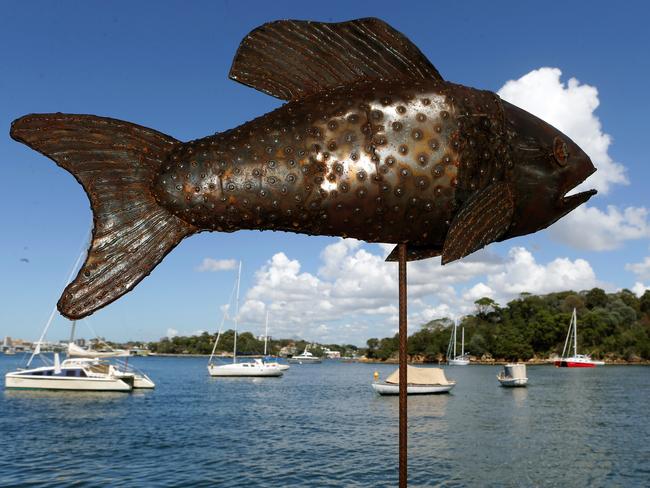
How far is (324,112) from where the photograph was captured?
3561 mm

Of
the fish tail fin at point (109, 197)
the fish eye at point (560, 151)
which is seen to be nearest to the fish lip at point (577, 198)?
the fish eye at point (560, 151)

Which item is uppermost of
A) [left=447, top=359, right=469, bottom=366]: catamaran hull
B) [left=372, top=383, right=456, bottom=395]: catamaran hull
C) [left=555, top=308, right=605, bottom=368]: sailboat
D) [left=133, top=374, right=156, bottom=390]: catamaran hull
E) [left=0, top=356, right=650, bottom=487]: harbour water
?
[left=555, top=308, right=605, bottom=368]: sailboat

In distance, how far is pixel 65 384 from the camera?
165ft

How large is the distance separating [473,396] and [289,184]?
54512mm

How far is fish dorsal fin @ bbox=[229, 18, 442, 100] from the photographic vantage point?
3781 mm

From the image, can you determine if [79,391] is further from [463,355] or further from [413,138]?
[463,355]

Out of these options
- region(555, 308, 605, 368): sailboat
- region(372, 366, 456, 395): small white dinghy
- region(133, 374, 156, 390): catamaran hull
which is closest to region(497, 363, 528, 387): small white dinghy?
region(372, 366, 456, 395): small white dinghy

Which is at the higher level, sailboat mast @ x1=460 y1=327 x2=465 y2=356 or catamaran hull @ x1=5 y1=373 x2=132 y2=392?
sailboat mast @ x1=460 y1=327 x2=465 y2=356

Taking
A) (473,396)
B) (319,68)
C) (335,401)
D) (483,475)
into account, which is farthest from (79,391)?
(319,68)

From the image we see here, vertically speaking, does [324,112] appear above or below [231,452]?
above

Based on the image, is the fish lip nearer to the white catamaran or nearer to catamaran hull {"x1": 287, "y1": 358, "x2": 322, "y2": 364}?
the white catamaran

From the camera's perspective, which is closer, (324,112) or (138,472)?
(324,112)

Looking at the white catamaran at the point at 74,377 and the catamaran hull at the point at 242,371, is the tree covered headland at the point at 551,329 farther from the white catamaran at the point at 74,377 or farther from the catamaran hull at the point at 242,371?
the white catamaran at the point at 74,377

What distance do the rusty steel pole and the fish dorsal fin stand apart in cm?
120
